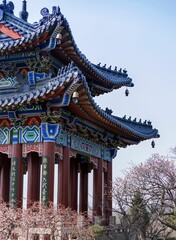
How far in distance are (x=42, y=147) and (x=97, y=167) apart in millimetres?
4895

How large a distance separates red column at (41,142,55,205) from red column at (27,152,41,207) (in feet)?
4.78

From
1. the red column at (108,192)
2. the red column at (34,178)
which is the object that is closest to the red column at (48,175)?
the red column at (34,178)

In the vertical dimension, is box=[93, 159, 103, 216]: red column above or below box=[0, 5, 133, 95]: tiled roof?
below

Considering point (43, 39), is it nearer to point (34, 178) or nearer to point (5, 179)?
point (34, 178)

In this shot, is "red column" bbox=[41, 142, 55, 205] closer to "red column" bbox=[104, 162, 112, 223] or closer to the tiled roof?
the tiled roof

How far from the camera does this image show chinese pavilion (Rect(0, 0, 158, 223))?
14234 mm

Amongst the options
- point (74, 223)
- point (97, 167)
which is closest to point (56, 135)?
point (74, 223)

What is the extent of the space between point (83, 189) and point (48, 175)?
20.1 feet

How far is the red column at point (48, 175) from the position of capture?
14281 mm

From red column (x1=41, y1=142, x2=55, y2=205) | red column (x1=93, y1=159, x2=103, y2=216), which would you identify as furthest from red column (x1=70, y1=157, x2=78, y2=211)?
red column (x1=41, y1=142, x2=55, y2=205)

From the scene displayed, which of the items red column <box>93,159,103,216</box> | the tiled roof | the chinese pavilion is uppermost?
the tiled roof

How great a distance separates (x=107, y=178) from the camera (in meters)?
20.4

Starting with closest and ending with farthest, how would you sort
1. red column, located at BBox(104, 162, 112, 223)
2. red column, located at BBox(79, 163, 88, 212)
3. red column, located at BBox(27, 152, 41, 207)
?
red column, located at BBox(27, 152, 41, 207)
red column, located at BBox(104, 162, 112, 223)
red column, located at BBox(79, 163, 88, 212)

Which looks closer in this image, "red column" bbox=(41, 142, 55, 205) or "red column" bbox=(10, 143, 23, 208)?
"red column" bbox=(41, 142, 55, 205)
